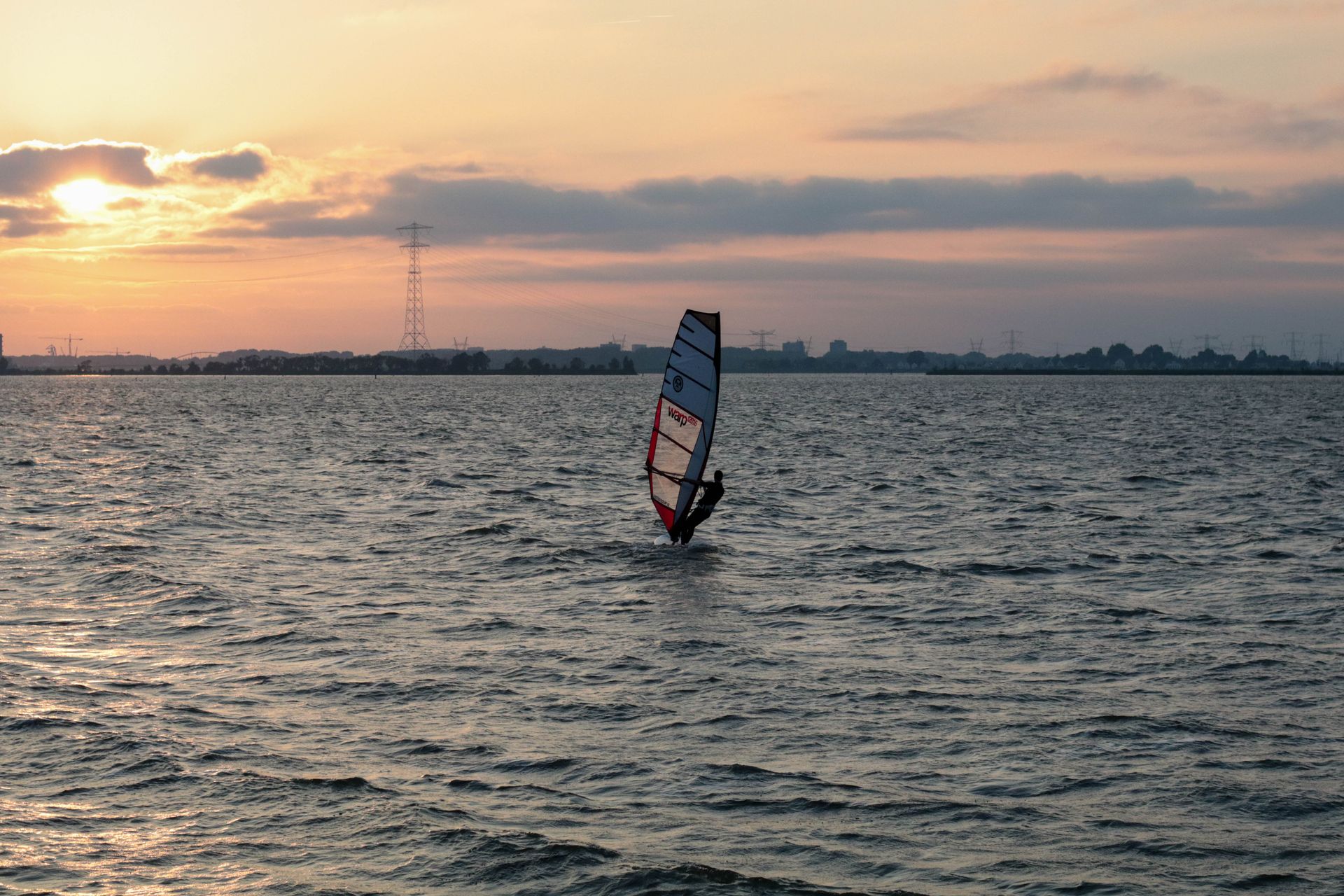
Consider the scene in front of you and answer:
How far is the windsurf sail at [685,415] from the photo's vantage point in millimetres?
26891

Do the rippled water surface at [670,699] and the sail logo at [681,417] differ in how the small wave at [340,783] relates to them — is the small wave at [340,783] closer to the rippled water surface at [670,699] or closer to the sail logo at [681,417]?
the rippled water surface at [670,699]

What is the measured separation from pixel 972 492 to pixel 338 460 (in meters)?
26.5

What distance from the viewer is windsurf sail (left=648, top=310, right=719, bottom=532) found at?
1059 inches

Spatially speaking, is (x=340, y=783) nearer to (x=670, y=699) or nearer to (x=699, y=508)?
(x=670, y=699)

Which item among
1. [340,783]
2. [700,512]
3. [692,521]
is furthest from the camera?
[692,521]

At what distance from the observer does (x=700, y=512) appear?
26641 millimetres

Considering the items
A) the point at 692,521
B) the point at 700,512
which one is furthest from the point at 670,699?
the point at 692,521

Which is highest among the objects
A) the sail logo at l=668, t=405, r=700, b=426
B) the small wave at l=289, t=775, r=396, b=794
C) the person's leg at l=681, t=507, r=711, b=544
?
the sail logo at l=668, t=405, r=700, b=426

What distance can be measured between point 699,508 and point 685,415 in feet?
6.62

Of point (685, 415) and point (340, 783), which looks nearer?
point (340, 783)

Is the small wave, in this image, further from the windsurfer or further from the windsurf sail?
the windsurf sail

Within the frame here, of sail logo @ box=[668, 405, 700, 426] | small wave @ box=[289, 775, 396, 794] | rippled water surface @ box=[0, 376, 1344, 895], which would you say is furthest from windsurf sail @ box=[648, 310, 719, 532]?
small wave @ box=[289, 775, 396, 794]

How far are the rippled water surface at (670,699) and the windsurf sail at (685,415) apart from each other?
1397 millimetres

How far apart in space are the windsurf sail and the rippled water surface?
1.40 meters
